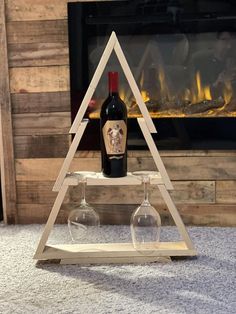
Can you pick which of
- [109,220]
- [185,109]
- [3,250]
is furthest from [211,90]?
[3,250]

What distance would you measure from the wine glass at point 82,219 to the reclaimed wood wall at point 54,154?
0.37 meters

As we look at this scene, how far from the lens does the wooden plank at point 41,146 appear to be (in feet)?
6.85

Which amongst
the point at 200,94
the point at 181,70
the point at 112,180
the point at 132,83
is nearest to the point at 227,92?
the point at 200,94

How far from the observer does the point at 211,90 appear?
204 cm

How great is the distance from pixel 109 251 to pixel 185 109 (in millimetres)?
752

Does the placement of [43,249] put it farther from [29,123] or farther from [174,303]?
[29,123]

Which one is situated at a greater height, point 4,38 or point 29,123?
point 4,38

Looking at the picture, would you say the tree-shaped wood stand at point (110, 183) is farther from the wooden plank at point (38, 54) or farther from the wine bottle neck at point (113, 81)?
the wooden plank at point (38, 54)

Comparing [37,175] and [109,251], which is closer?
[109,251]

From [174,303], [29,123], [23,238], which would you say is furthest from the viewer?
[29,123]

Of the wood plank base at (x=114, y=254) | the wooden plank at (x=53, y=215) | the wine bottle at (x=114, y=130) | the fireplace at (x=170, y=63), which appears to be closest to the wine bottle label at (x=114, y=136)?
the wine bottle at (x=114, y=130)

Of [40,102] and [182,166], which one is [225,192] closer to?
[182,166]

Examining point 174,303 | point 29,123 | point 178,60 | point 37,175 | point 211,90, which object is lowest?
point 174,303

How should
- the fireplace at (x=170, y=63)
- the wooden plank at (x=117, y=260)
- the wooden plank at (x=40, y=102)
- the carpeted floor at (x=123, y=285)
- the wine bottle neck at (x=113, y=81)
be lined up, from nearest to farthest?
the carpeted floor at (x=123, y=285), the wine bottle neck at (x=113, y=81), the wooden plank at (x=117, y=260), the fireplace at (x=170, y=63), the wooden plank at (x=40, y=102)
